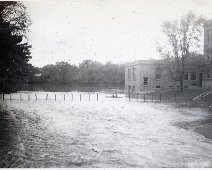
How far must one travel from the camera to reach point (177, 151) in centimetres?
959

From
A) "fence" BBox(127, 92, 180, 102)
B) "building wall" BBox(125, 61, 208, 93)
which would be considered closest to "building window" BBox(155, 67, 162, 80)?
"building wall" BBox(125, 61, 208, 93)

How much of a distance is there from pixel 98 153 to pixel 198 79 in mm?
35984

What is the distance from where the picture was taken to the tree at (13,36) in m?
12.5

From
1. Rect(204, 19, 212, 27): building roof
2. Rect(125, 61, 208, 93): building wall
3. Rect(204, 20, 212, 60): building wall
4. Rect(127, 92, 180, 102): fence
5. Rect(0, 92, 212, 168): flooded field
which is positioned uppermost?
Rect(204, 19, 212, 27): building roof

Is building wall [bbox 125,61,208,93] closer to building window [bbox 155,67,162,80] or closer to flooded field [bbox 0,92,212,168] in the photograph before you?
building window [bbox 155,67,162,80]

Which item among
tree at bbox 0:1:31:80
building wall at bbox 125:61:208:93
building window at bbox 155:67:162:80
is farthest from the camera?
building window at bbox 155:67:162:80

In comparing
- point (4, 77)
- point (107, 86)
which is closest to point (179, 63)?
point (4, 77)

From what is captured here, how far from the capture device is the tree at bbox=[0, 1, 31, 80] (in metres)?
12.5

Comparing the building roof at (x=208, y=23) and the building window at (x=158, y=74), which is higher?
the building roof at (x=208, y=23)

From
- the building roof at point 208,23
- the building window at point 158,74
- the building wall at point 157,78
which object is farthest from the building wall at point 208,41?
the building window at point 158,74

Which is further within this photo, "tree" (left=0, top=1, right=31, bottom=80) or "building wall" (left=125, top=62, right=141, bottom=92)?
"building wall" (left=125, top=62, right=141, bottom=92)

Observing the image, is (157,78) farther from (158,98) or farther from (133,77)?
(158,98)

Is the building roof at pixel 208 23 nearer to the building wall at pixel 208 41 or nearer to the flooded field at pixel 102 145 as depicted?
the building wall at pixel 208 41

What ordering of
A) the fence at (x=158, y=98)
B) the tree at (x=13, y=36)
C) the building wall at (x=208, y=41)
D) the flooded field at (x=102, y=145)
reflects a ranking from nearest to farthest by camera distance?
the flooded field at (x=102, y=145), the tree at (x=13, y=36), the fence at (x=158, y=98), the building wall at (x=208, y=41)
